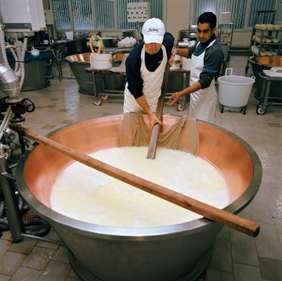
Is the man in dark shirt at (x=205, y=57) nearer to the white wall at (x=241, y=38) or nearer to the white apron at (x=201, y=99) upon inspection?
the white apron at (x=201, y=99)

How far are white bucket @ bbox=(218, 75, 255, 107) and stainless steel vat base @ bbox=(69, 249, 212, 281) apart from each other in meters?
2.54

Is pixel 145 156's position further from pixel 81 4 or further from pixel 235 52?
pixel 81 4

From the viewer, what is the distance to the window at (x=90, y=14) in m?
8.16

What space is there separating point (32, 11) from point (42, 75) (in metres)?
3.63

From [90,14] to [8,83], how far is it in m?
7.95

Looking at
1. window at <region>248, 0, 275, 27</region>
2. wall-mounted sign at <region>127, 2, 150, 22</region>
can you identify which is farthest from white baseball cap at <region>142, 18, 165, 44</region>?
window at <region>248, 0, 275, 27</region>

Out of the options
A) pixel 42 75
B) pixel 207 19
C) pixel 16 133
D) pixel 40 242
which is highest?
pixel 207 19

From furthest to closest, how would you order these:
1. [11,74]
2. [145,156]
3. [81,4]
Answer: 1. [81,4]
2. [145,156]
3. [11,74]

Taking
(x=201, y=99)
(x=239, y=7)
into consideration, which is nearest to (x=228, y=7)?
(x=239, y=7)

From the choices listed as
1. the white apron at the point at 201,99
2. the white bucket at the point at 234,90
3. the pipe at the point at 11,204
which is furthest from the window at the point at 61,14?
the pipe at the point at 11,204

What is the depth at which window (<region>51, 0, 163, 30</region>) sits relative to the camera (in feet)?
26.8

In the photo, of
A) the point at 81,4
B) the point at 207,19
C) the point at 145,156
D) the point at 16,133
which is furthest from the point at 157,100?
the point at 81,4

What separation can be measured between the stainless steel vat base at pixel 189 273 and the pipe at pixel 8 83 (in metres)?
0.94

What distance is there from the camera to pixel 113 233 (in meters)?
0.89
